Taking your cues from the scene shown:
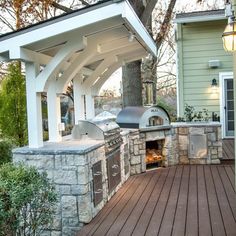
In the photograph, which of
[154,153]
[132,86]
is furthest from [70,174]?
[132,86]

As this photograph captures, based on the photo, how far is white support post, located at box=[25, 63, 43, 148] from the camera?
165 inches

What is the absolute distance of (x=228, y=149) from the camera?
834cm

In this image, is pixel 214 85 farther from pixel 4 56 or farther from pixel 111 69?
pixel 4 56

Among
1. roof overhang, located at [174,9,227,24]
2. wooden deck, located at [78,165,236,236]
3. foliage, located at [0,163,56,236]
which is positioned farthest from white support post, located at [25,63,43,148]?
roof overhang, located at [174,9,227,24]

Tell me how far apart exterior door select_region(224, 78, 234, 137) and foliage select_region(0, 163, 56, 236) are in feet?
24.8

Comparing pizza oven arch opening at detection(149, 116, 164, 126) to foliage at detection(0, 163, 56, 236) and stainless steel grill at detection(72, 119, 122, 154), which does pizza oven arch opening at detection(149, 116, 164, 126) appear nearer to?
stainless steel grill at detection(72, 119, 122, 154)

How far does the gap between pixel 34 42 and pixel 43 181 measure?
5.52 ft

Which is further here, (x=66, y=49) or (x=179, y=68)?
(x=179, y=68)

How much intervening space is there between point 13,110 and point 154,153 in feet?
11.4

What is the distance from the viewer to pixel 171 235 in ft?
12.0

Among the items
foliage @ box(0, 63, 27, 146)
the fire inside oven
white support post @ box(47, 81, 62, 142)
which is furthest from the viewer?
foliage @ box(0, 63, 27, 146)

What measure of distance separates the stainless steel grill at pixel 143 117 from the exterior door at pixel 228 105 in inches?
136

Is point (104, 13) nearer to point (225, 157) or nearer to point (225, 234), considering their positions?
point (225, 234)

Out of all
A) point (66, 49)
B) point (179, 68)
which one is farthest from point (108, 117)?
point (179, 68)
